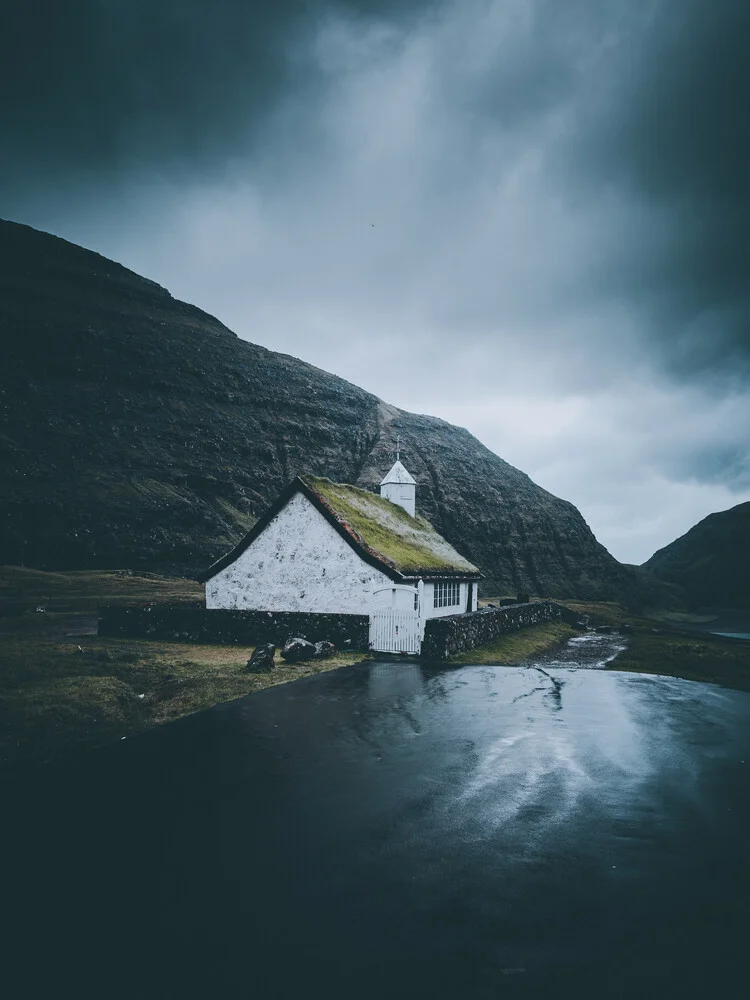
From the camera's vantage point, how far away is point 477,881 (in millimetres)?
5352

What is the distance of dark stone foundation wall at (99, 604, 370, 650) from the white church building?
1.23 metres

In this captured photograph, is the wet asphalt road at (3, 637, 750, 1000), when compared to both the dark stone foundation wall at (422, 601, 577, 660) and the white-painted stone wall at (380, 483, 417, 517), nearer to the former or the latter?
the dark stone foundation wall at (422, 601, 577, 660)

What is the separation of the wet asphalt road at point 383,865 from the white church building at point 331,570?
36.9 ft

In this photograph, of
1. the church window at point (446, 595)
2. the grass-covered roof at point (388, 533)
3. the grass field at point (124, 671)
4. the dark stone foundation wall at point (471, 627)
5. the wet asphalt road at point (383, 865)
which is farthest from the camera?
the church window at point (446, 595)

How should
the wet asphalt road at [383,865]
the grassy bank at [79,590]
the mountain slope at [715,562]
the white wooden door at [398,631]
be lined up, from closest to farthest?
1. the wet asphalt road at [383,865]
2. the white wooden door at [398,631]
3. the grassy bank at [79,590]
4. the mountain slope at [715,562]

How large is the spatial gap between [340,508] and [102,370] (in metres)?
82.3

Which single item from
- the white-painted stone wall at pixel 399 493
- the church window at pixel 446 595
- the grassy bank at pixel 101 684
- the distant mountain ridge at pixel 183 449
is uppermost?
the distant mountain ridge at pixel 183 449

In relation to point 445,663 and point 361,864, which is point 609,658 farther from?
point 361,864

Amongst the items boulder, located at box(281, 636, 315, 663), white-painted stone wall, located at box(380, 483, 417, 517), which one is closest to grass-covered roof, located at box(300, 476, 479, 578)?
white-painted stone wall, located at box(380, 483, 417, 517)

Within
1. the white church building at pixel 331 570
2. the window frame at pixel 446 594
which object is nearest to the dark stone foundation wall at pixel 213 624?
the white church building at pixel 331 570

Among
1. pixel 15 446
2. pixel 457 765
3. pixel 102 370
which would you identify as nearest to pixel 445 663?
pixel 457 765

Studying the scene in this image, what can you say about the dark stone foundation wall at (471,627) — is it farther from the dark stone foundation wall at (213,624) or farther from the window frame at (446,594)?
the dark stone foundation wall at (213,624)

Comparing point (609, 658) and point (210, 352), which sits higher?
point (210, 352)

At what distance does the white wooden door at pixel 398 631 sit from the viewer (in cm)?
2012
